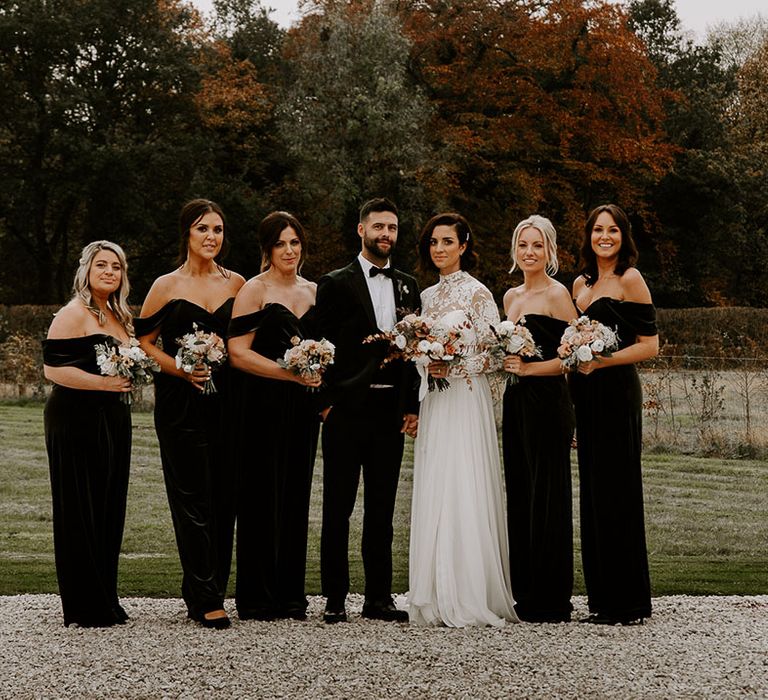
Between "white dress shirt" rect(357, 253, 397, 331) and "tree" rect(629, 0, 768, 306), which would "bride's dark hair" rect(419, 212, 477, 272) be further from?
"tree" rect(629, 0, 768, 306)

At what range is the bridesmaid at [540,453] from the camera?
24.1 ft

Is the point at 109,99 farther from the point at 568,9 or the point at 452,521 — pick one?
the point at 452,521

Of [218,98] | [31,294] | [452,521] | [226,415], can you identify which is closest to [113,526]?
[226,415]

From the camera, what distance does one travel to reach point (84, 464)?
727cm

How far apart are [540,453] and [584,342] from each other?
886mm

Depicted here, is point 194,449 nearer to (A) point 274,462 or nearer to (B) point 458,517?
(A) point 274,462

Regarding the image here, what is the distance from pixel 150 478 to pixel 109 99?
22317 millimetres

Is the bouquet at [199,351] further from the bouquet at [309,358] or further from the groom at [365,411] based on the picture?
the groom at [365,411]

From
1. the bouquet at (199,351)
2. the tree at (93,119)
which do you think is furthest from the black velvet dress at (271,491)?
the tree at (93,119)

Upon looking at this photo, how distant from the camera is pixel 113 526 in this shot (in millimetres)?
7371

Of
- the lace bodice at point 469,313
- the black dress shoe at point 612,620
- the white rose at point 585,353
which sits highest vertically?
the lace bodice at point 469,313

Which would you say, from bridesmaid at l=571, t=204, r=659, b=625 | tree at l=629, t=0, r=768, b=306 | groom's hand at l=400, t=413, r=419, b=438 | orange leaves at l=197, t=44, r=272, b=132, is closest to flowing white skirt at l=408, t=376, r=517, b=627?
groom's hand at l=400, t=413, r=419, b=438

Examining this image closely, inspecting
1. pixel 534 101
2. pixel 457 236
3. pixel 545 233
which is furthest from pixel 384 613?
pixel 534 101

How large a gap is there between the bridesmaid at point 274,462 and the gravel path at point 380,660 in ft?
0.93
